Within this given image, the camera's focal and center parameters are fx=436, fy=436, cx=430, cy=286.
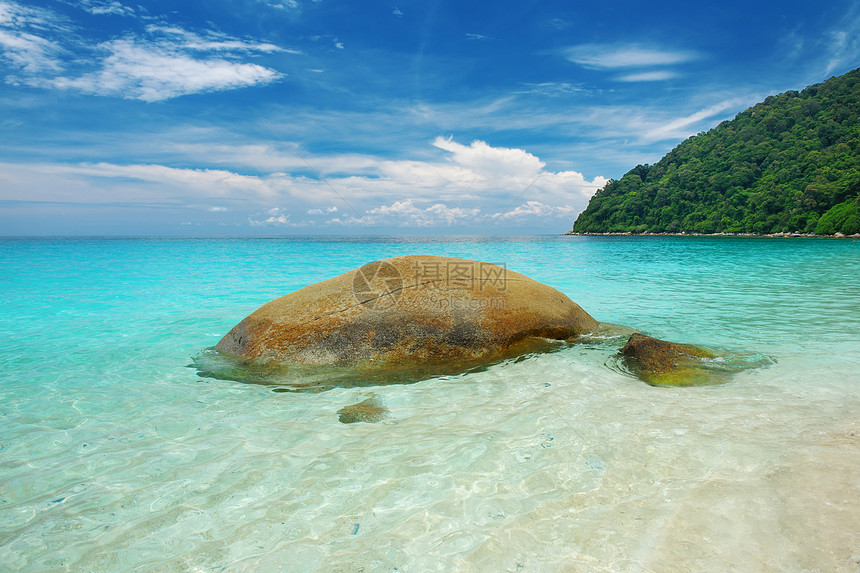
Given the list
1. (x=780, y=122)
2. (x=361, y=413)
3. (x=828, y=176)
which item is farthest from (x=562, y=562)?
(x=780, y=122)

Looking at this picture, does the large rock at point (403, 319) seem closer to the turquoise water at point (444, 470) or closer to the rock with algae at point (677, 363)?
the turquoise water at point (444, 470)

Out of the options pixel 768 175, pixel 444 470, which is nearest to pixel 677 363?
pixel 444 470

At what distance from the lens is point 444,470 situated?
314 cm

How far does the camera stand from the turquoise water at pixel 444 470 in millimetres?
2309

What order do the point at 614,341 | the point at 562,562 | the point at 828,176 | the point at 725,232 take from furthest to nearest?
the point at 725,232 → the point at 828,176 → the point at 614,341 → the point at 562,562

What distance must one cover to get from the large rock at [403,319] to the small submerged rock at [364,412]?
1099mm

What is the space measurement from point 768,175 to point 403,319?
102124 millimetres

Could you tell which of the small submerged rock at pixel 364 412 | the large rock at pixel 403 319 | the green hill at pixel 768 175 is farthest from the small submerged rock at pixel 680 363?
the green hill at pixel 768 175

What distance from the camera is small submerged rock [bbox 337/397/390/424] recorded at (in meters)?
4.04

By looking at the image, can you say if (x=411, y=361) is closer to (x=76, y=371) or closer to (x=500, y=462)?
(x=500, y=462)

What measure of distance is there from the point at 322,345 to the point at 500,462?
308cm

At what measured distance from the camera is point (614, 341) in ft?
21.8

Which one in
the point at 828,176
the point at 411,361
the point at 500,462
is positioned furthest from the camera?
the point at 828,176

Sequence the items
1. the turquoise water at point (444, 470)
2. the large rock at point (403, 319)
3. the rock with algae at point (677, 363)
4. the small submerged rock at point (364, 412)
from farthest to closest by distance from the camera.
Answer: the large rock at point (403, 319), the rock with algae at point (677, 363), the small submerged rock at point (364, 412), the turquoise water at point (444, 470)
